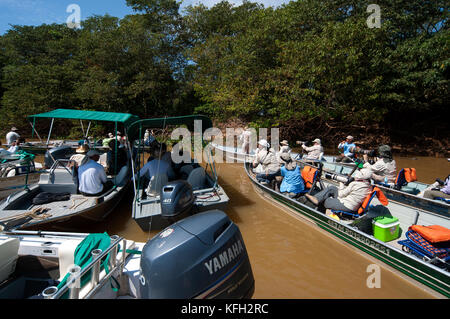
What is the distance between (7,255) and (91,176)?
9.43 feet

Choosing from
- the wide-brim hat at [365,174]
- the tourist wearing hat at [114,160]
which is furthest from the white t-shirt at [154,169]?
the wide-brim hat at [365,174]

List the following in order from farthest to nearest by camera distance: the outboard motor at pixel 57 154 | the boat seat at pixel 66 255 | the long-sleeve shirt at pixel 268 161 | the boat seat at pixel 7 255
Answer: the outboard motor at pixel 57 154, the long-sleeve shirt at pixel 268 161, the boat seat at pixel 66 255, the boat seat at pixel 7 255

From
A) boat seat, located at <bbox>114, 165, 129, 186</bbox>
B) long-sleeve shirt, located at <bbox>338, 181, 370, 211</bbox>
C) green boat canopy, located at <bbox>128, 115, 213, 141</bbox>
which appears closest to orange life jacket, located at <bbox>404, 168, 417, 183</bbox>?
long-sleeve shirt, located at <bbox>338, 181, 370, 211</bbox>

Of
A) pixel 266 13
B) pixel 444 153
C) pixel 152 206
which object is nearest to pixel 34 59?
pixel 266 13

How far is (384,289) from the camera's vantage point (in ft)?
10.7

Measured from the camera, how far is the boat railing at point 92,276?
1.47 metres

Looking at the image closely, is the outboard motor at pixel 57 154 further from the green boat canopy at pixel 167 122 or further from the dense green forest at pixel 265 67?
the dense green forest at pixel 265 67

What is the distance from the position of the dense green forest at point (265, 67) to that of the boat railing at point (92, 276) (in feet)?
37.1

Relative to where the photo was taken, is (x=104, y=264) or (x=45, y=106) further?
(x=45, y=106)

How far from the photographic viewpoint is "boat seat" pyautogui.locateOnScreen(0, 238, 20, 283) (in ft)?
6.31

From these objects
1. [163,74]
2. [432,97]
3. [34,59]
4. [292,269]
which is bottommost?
[292,269]

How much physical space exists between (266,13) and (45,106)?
702 inches

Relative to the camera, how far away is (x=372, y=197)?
153 inches
